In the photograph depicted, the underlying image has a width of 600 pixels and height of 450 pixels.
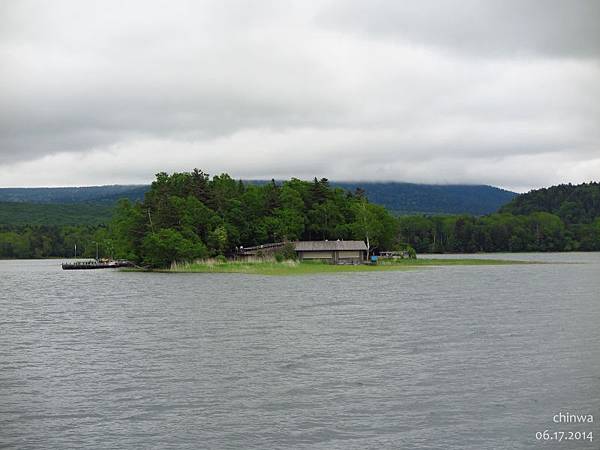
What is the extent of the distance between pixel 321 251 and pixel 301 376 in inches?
4386

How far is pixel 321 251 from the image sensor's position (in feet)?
466

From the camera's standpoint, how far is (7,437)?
2272cm

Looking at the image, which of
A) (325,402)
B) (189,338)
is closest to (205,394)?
(325,402)

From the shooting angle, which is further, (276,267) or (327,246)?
(327,246)

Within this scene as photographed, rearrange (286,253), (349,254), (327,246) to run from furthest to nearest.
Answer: (349,254)
(327,246)
(286,253)

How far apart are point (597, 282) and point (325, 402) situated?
233 ft

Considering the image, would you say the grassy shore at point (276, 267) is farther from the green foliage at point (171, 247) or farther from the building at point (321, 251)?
the building at point (321, 251)

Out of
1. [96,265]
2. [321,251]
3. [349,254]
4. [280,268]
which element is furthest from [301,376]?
[96,265]

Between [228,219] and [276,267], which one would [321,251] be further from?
[228,219]

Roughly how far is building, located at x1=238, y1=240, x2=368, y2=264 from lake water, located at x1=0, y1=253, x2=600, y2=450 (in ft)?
266

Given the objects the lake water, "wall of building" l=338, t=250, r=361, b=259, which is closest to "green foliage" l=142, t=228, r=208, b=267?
"wall of building" l=338, t=250, r=361, b=259

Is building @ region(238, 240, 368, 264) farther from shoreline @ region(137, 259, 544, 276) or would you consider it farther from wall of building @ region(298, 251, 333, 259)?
shoreline @ region(137, 259, 544, 276)

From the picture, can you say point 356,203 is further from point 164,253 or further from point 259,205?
point 164,253

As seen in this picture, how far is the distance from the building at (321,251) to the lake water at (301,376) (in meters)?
81.0
